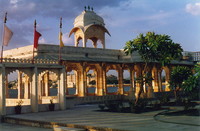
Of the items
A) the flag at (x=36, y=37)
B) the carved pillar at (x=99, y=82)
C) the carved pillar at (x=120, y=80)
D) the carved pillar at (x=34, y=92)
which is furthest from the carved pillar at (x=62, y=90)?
the carved pillar at (x=120, y=80)

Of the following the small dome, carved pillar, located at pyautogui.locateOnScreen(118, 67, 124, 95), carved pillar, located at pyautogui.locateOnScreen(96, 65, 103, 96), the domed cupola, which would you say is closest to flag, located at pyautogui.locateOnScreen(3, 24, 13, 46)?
carved pillar, located at pyautogui.locateOnScreen(96, 65, 103, 96)

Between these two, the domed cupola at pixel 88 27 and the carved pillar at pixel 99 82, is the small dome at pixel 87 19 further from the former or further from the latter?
the carved pillar at pixel 99 82

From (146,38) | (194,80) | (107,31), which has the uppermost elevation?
(107,31)

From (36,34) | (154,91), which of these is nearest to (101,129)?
(36,34)

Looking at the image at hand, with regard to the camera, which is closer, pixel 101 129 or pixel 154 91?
pixel 101 129

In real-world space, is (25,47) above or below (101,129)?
above

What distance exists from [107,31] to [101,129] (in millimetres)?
29295

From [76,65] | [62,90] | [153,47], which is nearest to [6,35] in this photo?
[62,90]

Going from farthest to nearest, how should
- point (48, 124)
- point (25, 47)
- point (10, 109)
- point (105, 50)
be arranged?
point (105, 50) → point (25, 47) → point (10, 109) → point (48, 124)

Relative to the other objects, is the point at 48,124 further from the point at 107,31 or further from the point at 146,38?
the point at 107,31

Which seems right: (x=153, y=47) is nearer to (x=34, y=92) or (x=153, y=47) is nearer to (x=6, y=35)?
(x=34, y=92)

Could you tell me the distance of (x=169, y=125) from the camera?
13695 millimetres

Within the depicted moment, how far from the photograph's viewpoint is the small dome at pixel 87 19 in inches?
1551

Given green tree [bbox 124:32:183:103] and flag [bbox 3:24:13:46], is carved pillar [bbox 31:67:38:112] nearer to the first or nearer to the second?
flag [bbox 3:24:13:46]
